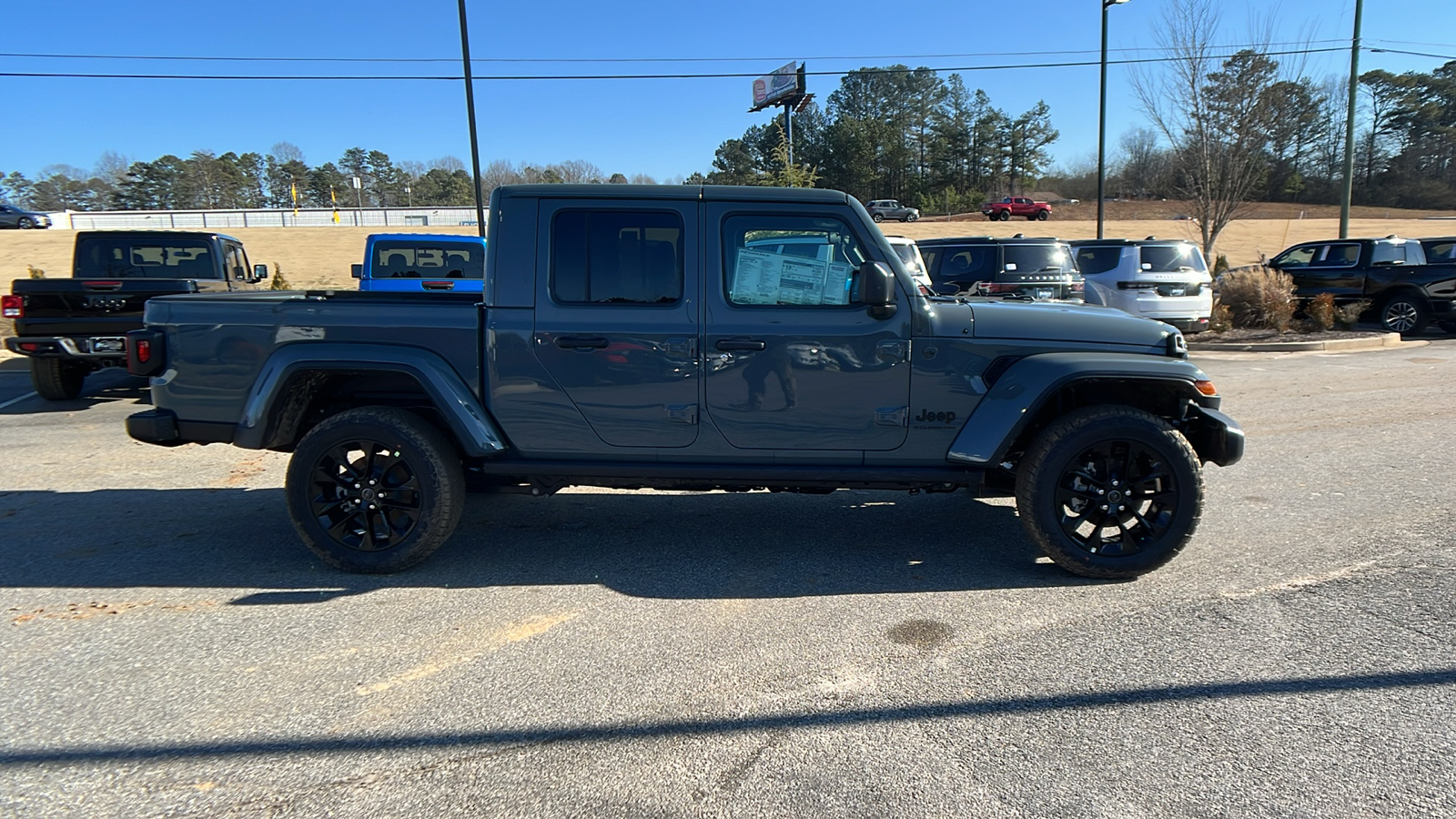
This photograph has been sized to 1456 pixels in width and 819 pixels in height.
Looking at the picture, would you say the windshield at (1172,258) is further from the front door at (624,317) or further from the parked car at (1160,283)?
the front door at (624,317)

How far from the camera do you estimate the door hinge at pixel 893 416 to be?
4.27 m

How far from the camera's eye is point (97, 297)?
909cm

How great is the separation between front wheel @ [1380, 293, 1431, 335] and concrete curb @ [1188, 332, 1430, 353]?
868mm

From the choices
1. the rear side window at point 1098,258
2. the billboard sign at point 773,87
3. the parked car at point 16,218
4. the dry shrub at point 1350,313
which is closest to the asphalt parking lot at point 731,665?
the rear side window at point 1098,258

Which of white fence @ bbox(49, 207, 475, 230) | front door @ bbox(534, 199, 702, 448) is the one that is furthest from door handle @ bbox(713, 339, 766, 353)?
white fence @ bbox(49, 207, 475, 230)

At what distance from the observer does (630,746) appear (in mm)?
2848

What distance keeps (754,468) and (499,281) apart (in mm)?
1657

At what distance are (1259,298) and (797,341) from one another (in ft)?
49.7

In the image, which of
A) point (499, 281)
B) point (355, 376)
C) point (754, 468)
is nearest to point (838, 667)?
point (754, 468)

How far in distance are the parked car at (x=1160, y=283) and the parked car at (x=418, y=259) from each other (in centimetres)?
1033

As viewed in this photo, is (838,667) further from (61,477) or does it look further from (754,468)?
(61,477)

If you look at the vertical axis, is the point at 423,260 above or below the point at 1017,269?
above

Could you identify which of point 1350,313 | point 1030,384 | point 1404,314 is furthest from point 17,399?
point 1404,314

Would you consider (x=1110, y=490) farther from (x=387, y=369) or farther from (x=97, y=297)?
(x=97, y=297)
